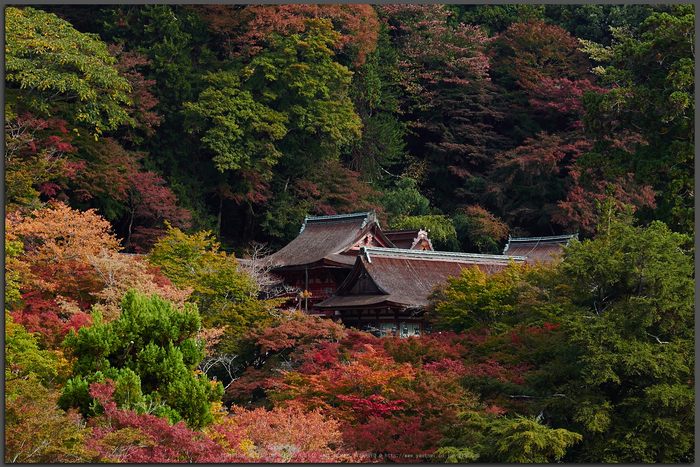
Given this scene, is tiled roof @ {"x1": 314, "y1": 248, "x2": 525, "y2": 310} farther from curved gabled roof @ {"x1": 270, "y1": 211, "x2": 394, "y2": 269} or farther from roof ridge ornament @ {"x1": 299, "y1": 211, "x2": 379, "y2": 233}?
roof ridge ornament @ {"x1": 299, "y1": 211, "x2": 379, "y2": 233}

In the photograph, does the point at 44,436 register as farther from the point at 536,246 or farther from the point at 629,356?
the point at 536,246

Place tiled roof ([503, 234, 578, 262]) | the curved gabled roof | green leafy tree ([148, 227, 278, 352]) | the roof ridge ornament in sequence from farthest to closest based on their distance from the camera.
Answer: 1. tiled roof ([503, 234, 578, 262])
2. the roof ridge ornament
3. the curved gabled roof
4. green leafy tree ([148, 227, 278, 352])

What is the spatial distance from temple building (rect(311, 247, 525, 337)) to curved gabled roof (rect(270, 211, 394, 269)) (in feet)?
8.05

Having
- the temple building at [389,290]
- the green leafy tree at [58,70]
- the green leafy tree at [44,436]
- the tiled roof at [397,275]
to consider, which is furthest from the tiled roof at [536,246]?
the green leafy tree at [44,436]

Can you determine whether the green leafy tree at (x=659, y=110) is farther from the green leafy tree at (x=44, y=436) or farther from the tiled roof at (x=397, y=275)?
the green leafy tree at (x=44, y=436)

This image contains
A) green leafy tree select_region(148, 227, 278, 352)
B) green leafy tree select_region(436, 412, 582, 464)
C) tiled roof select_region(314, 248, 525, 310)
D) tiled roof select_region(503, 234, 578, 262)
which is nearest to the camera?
green leafy tree select_region(436, 412, 582, 464)

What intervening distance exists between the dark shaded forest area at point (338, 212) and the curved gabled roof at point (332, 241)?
1.72 m

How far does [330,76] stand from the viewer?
33531 millimetres

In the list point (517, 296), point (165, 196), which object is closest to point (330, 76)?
point (165, 196)

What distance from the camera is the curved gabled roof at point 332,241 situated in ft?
84.8

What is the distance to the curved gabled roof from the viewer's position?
25844 millimetres

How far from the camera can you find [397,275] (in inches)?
877

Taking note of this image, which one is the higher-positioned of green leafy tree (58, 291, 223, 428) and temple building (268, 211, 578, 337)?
green leafy tree (58, 291, 223, 428)

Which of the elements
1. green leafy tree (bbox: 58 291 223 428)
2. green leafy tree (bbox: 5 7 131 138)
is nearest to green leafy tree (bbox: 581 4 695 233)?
green leafy tree (bbox: 58 291 223 428)
